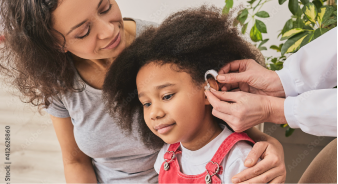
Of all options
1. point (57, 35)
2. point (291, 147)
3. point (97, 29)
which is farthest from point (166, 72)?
point (291, 147)

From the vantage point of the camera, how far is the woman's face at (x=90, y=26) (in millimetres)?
885

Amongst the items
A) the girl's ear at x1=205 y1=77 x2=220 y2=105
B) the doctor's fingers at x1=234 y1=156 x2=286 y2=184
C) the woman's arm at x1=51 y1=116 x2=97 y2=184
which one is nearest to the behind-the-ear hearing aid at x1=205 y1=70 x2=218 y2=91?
the girl's ear at x1=205 y1=77 x2=220 y2=105

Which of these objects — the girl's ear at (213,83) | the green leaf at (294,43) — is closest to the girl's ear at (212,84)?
the girl's ear at (213,83)

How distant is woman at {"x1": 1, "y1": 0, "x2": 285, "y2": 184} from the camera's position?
0.89 meters

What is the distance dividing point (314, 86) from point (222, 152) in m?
0.37

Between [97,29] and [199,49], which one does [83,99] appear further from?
[199,49]

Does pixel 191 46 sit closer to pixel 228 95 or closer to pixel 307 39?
pixel 228 95

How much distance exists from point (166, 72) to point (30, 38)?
50 cm

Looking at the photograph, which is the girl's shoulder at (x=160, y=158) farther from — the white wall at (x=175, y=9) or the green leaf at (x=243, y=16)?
the white wall at (x=175, y=9)

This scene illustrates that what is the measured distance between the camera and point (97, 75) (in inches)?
47.8

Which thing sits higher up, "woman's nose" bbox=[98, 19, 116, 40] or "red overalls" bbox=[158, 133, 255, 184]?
"woman's nose" bbox=[98, 19, 116, 40]

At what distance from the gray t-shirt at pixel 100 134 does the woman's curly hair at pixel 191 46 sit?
0.72ft

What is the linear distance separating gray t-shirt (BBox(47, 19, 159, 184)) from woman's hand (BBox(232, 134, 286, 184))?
0.50 m

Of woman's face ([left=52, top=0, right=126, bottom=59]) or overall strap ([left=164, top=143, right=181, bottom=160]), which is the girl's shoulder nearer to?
overall strap ([left=164, top=143, right=181, bottom=160])
